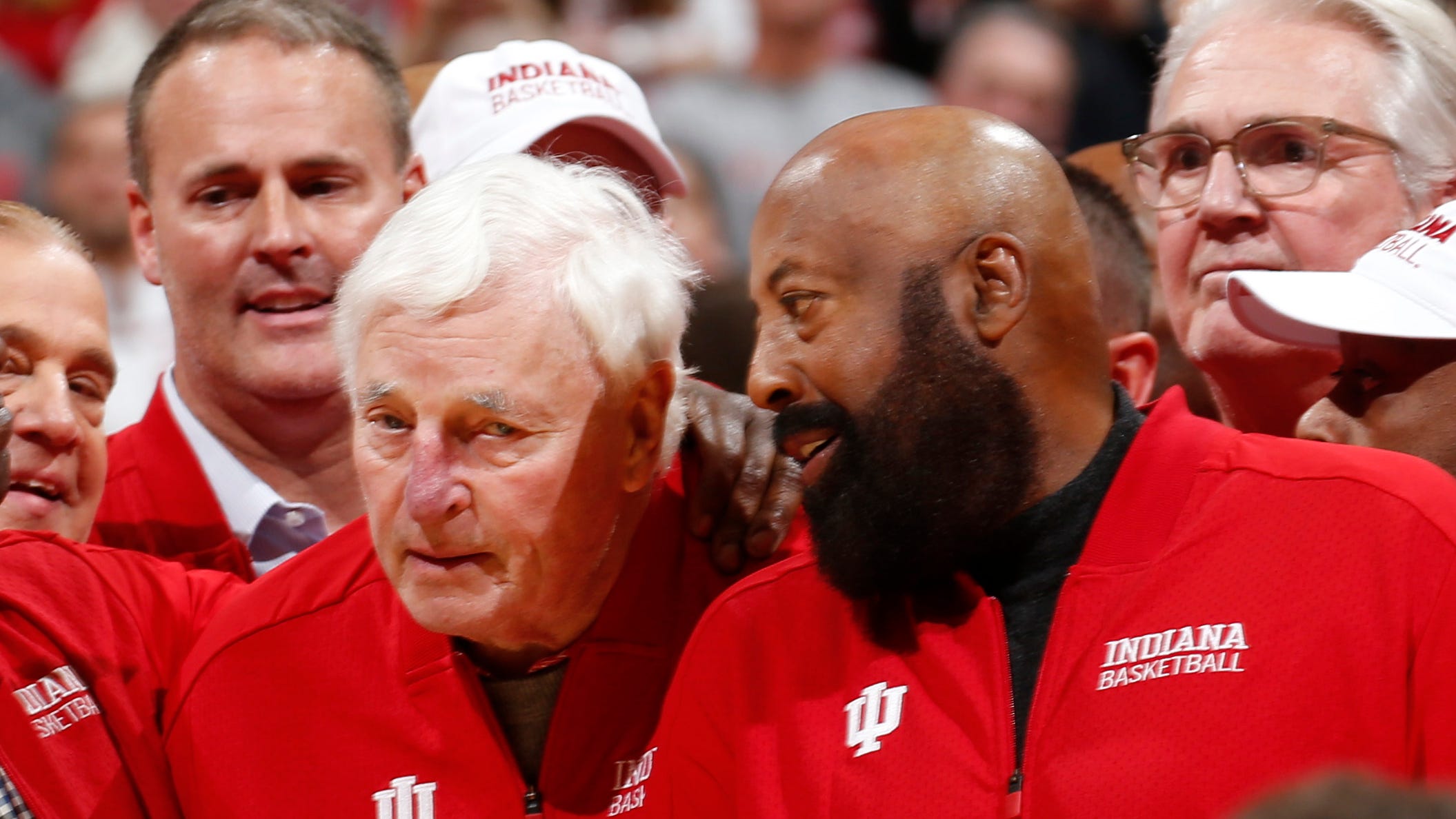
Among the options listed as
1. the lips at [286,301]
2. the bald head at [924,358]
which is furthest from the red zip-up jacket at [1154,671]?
the lips at [286,301]

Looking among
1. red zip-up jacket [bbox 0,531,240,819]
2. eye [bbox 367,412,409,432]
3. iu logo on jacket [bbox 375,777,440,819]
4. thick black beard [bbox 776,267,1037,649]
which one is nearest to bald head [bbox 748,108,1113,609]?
thick black beard [bbox 776,267,1037,649]

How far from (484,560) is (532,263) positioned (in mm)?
437

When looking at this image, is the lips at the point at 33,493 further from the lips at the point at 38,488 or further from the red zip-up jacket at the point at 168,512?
→ the red zip-up jacket at the point at 168,512

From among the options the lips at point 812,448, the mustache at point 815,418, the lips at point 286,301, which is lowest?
the lips at point 812,448

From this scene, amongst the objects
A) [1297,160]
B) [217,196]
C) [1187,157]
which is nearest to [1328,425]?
[1297,160]

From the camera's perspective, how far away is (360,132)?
3.61m

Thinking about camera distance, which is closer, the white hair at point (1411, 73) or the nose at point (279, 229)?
the white hair at point (1411, 73)

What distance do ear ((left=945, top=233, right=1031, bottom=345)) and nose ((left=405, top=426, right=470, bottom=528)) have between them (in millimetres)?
746

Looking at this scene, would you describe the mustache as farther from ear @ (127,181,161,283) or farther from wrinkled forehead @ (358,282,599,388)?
ear @ (127,181,161,283)

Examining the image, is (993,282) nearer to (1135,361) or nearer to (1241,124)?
(1241,124)

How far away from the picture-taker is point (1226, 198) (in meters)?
3.14

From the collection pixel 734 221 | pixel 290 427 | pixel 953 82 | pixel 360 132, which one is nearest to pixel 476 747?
pixel 290 427

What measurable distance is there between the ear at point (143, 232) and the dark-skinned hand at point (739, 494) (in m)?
1.39

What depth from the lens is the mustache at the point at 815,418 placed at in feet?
8.29
